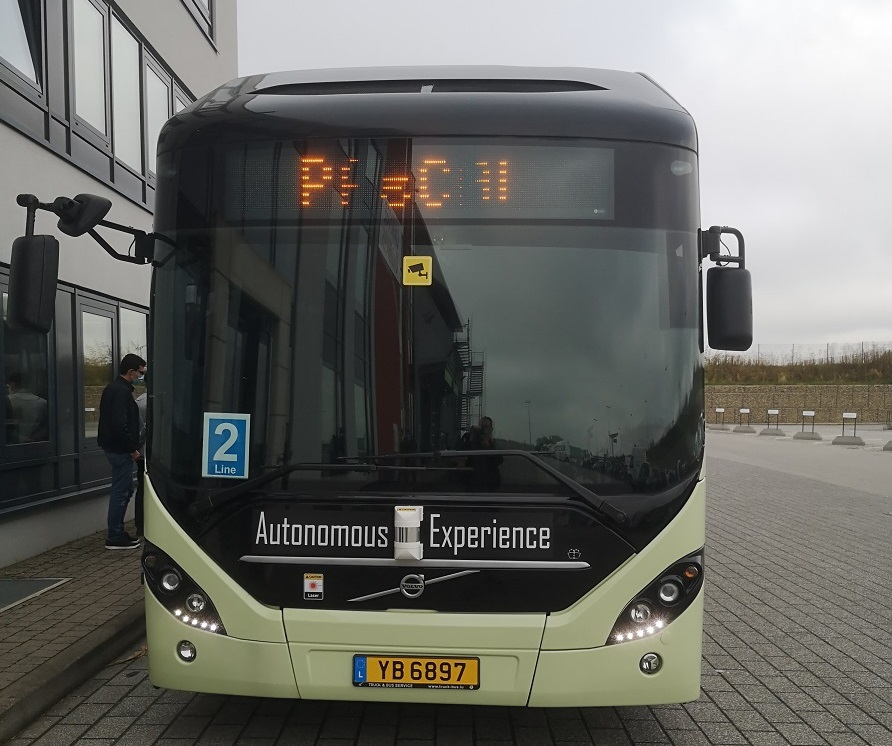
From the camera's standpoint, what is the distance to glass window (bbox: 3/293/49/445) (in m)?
8.19

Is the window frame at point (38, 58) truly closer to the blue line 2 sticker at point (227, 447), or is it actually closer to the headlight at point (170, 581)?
the blue line 2 sticker at point (227, 447)

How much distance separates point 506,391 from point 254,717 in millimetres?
2069

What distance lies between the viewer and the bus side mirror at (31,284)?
3693mm

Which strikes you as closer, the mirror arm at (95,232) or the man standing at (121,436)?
the mirror arm at (95,232)

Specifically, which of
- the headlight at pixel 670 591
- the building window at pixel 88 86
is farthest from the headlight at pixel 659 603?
the building window at pixel 88 86

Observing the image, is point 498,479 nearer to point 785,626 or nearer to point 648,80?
point 648,80

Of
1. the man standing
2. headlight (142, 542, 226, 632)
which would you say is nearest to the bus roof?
headlight (142, 542, 226, 632)

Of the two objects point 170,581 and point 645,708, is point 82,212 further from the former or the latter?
point 645,708

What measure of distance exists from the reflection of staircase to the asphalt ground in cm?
152

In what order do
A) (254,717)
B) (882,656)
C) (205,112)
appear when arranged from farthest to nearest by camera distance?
(882,656) → (254,717) → (205,112)

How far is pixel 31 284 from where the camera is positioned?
146 inches

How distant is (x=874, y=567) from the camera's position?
8.49m

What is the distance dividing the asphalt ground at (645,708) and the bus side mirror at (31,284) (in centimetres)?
188

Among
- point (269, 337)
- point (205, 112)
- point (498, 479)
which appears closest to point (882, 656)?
point (498, 479)
